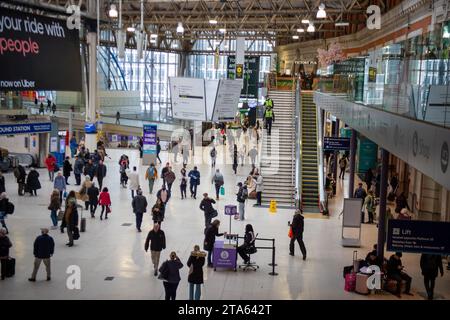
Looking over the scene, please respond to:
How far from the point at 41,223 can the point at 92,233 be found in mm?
2069

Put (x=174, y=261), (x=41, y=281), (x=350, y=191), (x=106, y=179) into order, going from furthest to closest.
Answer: (x=106, y=179)
(x=350, y=191)
(x=41, y=281)
(x=174, y=261)

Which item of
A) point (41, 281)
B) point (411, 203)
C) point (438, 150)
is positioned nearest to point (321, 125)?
point (411, 203)

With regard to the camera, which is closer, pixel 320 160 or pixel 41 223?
pixel 41 223

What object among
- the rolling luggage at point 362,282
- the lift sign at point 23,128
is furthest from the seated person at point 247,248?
the lift sign at point 23,128

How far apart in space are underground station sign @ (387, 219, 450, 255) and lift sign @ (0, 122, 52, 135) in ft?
36.7

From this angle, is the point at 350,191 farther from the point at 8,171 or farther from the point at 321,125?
the point at 8,171

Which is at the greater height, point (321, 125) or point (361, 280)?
point (321, 125)

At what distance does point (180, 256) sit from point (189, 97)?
19467 mm

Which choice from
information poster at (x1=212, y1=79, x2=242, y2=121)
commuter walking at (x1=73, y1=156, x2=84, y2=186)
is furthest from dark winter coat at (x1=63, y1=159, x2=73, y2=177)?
information poster at (x1=212, y1=79, x2=242, y2=121)

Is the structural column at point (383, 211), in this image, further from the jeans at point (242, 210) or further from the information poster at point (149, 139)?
the information poster at point (149, 139)

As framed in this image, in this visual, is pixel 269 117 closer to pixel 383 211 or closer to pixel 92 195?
pixel 92 195

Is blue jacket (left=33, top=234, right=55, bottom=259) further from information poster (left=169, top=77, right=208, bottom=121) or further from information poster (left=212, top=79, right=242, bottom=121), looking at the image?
information poster (left=212, top=79, right=242, bottom=121)

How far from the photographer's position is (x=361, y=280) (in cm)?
1366

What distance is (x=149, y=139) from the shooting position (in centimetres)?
3384
